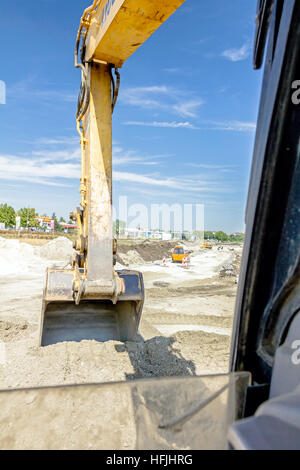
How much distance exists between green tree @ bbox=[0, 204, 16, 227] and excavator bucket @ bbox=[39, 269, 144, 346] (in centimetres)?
5413

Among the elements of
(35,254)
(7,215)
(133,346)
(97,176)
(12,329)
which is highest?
(7,215)

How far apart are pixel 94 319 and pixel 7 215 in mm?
54586

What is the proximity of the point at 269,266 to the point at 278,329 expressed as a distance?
0.68 feet

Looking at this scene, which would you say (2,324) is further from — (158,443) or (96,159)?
(158,443)

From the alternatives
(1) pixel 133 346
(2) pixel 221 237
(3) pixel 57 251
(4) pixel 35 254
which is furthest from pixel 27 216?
(2) pixel 221 237

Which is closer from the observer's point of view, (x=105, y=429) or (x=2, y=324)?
(x=105, y=429)

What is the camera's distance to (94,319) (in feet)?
17.5

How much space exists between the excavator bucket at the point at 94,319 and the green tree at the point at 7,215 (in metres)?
54.1

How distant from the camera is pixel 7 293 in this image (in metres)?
9.88

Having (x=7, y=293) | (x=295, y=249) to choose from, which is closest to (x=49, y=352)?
(x=295, y=249)

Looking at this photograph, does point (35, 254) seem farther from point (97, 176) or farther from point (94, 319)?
point (97, 176)

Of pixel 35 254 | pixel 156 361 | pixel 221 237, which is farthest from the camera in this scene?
pixel 221 237

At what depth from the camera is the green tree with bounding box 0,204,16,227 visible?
178 ft

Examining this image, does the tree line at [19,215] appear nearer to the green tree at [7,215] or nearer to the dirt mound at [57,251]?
the green tree at [7,215]
